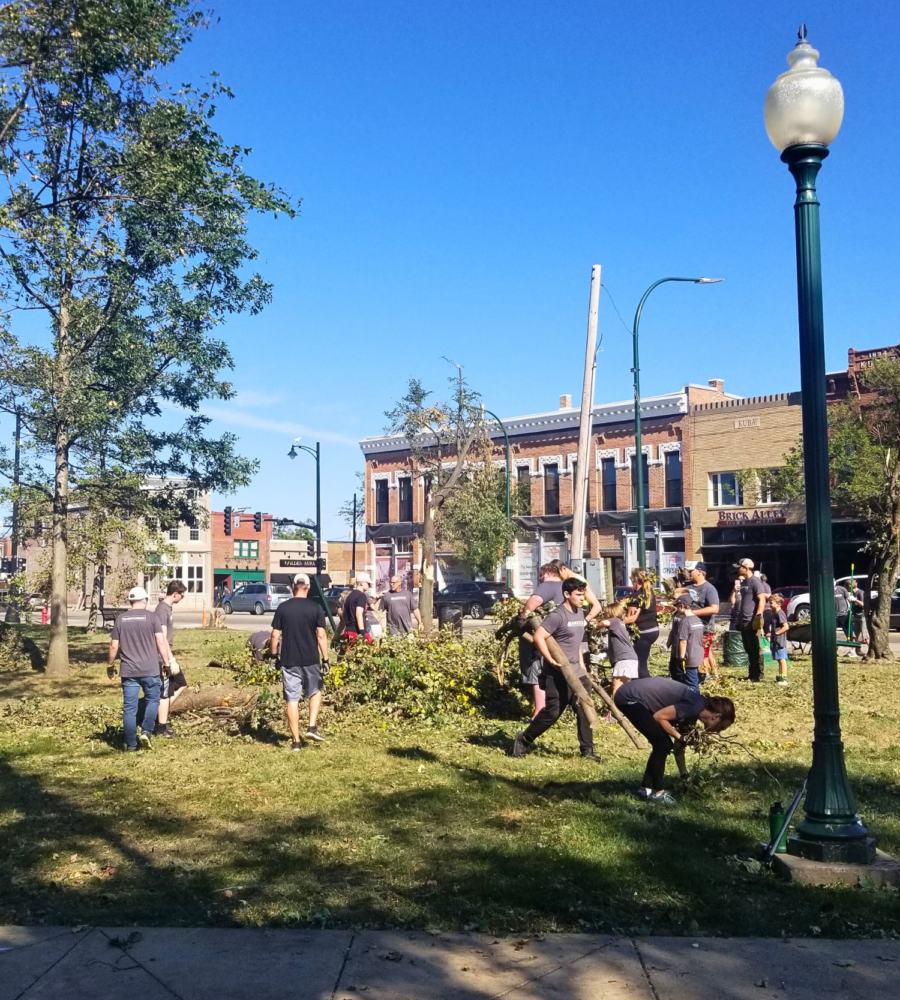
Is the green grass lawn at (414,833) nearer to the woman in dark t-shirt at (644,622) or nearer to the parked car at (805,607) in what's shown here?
the woman in dark t-shirt at (644,622)

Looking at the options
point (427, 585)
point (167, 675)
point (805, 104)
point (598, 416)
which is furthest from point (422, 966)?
point (598, 416)

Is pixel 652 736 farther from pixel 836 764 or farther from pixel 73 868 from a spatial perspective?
pixel 73 868

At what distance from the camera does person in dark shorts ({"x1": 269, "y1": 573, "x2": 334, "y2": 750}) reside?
10461 millimetres

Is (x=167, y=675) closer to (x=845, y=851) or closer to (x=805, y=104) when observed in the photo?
(x=845, y=851)

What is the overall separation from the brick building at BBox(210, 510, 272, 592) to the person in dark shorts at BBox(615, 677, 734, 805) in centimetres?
6957

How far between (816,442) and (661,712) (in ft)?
7.74

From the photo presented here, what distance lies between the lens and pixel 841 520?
39.3 metres

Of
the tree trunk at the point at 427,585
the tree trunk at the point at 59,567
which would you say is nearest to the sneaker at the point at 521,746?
the tree trunk at the point at 59,567

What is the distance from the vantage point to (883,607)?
18.9 m

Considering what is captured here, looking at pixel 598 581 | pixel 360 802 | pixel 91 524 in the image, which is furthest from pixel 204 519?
pixel 360 802

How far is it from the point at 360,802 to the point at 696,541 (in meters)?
37.4

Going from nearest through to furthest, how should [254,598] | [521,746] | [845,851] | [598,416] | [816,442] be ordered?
1. [845,851]
2. [816,442]
3. [521,746]
4. [598,416]
5. [254,598]

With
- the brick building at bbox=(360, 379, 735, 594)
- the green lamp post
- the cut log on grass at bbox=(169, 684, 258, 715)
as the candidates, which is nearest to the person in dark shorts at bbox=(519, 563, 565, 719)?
the cut log on grass at bbox=(169, 684, 258, 715)

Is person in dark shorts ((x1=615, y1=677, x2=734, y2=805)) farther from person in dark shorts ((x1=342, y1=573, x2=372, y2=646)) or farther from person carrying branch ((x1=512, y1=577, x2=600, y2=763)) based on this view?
person in dark shorts ((x1=342, y1=573, x2=372, y2=646))
